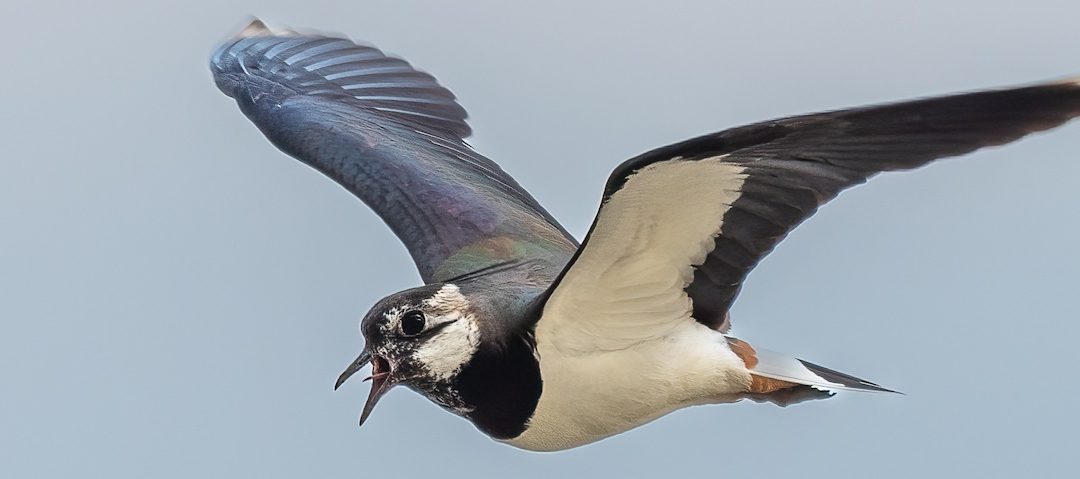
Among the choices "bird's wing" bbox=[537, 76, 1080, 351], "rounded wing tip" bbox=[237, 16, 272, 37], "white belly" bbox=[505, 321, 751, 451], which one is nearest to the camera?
"bird's wing" bbox=[537, 76, 1080, 351]

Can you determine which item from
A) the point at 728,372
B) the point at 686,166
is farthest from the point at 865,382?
the point at 686,166

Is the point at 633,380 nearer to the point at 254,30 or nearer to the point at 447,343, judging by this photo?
the point at 447,343

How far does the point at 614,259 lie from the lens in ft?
19.4

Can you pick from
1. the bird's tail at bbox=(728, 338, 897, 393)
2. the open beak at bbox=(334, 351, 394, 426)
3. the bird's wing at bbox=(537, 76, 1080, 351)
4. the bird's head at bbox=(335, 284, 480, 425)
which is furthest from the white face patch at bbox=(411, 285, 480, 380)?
the bird's tail at bbox=(728, 338, 897, 393)

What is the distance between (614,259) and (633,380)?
0.60 meters

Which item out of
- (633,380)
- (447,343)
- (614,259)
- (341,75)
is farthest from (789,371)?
(341,75)

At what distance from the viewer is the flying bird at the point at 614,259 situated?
511 cm

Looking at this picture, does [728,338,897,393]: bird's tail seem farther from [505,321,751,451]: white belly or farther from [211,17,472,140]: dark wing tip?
[211,17,472,140]: dark wing tip

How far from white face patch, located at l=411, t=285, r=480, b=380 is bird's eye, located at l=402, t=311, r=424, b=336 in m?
0.03

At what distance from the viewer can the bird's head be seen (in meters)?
6.13

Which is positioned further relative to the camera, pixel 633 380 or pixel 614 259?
pixel 633 380

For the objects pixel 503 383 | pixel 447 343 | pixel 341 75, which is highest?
pixel 341 75

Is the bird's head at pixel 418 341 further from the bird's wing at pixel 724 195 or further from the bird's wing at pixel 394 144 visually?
the bird's wing at pixel 394 144

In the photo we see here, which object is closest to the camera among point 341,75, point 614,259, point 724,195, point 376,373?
point 724,195
